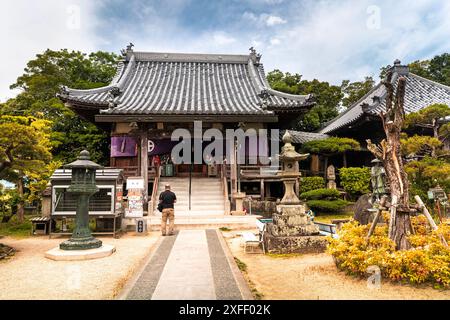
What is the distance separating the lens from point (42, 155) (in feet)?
29.5

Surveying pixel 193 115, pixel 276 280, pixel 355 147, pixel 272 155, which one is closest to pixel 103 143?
pixel 193 115

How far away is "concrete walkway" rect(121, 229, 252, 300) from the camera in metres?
4.52

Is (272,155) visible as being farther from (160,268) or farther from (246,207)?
(160,268)

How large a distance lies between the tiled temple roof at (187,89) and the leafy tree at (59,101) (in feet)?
13.1

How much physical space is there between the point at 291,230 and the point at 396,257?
313 cm

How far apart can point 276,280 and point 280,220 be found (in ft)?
8.58

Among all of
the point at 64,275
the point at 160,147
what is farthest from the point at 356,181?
the point at 64,275

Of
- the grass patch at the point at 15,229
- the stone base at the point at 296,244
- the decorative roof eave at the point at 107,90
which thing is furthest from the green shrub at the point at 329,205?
the grass patch at the point at 15,229

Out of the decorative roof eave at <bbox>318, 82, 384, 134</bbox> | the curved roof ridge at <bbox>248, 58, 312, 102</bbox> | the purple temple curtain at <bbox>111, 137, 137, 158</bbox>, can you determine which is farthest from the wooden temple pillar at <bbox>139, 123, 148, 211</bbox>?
the decorative roof eave at <bbox>318, 82, 384, 134</bbox>

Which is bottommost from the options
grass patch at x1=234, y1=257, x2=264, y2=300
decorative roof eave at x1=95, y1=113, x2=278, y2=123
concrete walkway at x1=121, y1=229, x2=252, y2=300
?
grass patch at x1=234, y1=257, x2=264, y2=300

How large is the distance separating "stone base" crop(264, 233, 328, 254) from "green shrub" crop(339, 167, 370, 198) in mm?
8643

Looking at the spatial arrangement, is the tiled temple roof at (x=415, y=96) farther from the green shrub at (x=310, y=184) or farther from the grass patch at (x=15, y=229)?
the grass patch at (x=15, y=229)

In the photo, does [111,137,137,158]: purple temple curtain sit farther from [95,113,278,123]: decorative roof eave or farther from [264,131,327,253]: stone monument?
[264,131,327,253]: stone monument

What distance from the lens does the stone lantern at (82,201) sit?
7.68m
